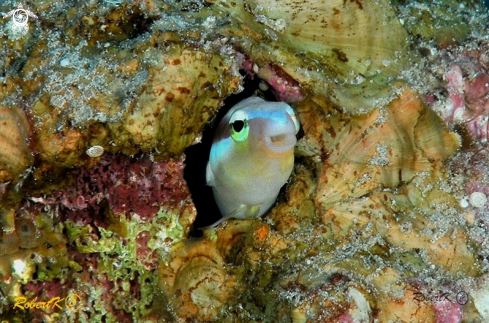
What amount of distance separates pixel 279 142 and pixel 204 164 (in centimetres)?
101

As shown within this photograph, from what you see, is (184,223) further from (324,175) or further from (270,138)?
(324,175)

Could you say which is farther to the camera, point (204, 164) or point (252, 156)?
point (204, 164)

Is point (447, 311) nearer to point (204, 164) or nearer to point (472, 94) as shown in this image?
point (472, 94)

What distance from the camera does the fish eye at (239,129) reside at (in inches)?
107

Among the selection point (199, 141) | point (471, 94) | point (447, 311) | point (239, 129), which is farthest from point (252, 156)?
point (471, 94)

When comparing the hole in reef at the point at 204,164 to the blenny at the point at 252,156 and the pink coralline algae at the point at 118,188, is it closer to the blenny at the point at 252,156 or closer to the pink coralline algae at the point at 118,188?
the blenny at the point at 252,156

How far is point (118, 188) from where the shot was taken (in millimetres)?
2680

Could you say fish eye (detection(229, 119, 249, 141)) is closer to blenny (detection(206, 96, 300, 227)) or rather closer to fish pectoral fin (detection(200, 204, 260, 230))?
blenny (detection(206, 96, 300, 227))

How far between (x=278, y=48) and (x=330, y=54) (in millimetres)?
481

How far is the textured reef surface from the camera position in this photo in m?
2.40

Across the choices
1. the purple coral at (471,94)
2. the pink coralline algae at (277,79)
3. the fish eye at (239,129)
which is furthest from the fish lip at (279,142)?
the purple coral at (471,94)

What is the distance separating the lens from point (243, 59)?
276 cm

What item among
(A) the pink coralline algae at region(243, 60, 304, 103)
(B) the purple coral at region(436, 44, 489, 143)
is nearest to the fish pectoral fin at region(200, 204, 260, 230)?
(A) the pink coralline algae at region(243, 60, 304, 103)

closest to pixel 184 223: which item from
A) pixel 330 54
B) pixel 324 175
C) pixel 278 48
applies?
pixel 324 175
